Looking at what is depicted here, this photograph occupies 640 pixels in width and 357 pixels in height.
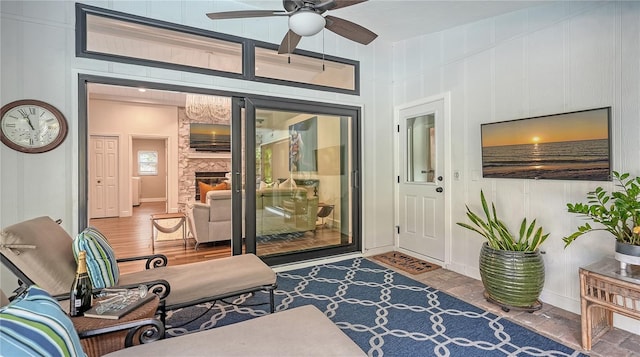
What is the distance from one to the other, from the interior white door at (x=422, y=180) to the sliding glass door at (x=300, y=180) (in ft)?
2.41

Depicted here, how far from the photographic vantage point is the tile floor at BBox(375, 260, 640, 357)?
84.5 inches

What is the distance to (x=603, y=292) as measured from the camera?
2078 millimetres

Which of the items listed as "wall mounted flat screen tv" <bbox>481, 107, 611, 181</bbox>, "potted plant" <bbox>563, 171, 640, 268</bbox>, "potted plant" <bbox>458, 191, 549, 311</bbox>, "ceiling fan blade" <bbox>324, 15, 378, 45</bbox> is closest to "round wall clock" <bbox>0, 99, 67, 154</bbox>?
"ceiling fan blade" <bbox>324, 15, 378, 45</bbox>

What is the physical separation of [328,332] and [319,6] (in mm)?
1984

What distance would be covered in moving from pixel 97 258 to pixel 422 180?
3721 millimetres

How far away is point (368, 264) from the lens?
4027 mm

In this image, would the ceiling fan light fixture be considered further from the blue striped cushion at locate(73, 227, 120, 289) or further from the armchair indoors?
the armchair indoors

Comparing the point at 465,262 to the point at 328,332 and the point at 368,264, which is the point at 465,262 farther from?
the point at 328,332

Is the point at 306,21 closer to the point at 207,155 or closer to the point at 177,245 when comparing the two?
the point at 177,245

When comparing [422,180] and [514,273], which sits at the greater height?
[422,180]

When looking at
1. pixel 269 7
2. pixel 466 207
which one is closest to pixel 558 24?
pixel 466 207

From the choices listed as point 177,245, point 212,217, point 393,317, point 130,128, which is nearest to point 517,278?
point 393,317

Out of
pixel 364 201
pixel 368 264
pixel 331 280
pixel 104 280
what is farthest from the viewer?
pixel 364 201

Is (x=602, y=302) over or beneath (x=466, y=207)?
beneath
